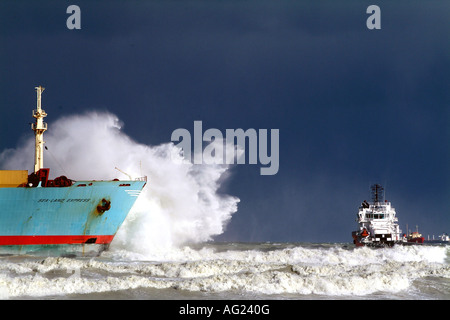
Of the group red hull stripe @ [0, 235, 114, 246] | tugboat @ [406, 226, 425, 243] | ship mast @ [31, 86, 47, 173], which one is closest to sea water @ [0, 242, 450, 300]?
red hull stripe @ [0, 235, 114, 246]

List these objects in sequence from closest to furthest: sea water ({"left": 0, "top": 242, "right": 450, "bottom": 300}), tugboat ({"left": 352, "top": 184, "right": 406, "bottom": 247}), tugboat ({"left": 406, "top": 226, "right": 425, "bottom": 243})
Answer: sea water ({"left": 0, "top": 242, "right": 450, "bottom": 300}) → tugboat ({"left": 352, "top": 184, "right": 406, "bottom": 247}) → tugboat ({"left": 406, "top": 226, "right": 425, "bottom": 243})

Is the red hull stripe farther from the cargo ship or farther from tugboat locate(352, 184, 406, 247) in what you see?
tugboat locate(352, 184, 406, 247)

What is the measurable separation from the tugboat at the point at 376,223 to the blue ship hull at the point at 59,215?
120 ft

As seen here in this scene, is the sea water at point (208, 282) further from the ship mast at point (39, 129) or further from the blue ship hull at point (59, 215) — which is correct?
the ship mast at point (39, 129)

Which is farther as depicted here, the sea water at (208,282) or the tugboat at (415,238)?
the tugboat at (415,238)

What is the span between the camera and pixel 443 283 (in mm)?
26047

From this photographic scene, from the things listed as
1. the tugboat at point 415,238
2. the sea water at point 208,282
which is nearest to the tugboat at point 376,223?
the sea water at point 208,282

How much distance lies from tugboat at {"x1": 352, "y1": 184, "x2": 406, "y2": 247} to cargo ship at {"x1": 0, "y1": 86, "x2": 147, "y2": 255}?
36.8m

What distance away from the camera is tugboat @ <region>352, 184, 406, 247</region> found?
64.5 meters

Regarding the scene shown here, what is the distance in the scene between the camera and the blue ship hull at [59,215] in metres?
40.9

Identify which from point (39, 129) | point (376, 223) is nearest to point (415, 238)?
point (376, 223)
